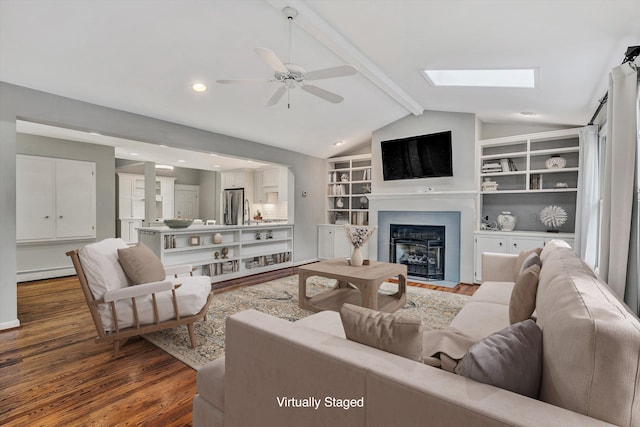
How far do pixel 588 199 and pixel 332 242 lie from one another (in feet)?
14.6

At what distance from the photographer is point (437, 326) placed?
319cm

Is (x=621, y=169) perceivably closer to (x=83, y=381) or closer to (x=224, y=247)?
(x=83, y=381)

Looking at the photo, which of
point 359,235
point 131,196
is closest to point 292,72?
point 359,235

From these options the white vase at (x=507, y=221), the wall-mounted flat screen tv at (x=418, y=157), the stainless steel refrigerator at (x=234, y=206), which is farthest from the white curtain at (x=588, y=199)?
the stainless steel refrigerator at (x=234, y=206)

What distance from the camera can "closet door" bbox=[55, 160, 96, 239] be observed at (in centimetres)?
548

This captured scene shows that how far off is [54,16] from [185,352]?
2872 mm

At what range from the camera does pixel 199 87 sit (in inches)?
145

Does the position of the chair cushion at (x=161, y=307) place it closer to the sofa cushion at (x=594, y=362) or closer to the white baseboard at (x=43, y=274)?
the sofa cushion at (x=594, y=362)

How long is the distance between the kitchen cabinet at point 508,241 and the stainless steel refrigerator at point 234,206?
5.48 meters

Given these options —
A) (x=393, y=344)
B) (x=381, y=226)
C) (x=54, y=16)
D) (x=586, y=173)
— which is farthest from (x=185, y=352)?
(x=586, y=173)

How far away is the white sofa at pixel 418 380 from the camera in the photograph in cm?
76

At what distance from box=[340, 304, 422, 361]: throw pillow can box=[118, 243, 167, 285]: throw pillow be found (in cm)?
216

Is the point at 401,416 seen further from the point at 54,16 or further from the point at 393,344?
the point at 54,16

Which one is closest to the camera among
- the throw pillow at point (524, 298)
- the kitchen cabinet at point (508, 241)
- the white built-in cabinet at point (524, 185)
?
the throw pillow at point (524, 298)
